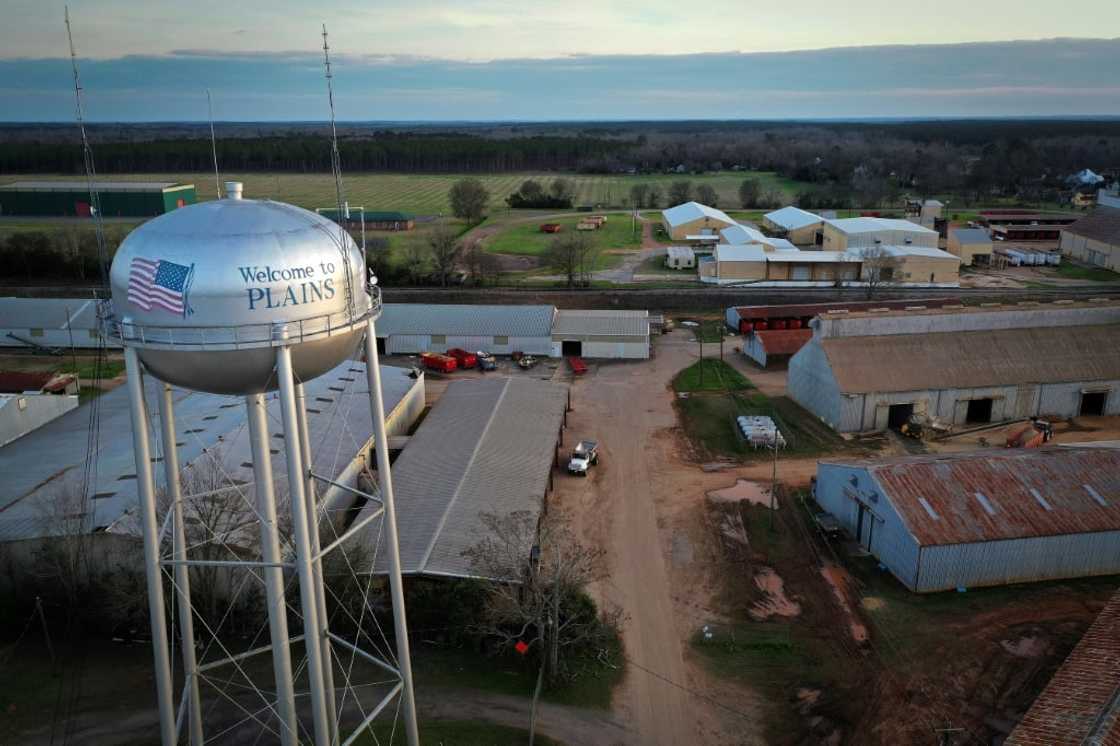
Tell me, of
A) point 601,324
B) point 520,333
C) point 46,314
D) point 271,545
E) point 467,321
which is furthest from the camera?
point 46,314

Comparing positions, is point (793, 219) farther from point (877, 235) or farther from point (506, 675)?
point (506, 675)

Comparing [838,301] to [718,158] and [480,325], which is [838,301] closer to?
[480,325]

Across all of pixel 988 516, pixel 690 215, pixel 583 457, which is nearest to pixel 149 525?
pixel 583 457

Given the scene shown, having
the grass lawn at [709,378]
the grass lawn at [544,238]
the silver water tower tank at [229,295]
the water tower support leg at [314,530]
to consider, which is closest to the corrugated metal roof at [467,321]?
the grass lawn at [709,378]

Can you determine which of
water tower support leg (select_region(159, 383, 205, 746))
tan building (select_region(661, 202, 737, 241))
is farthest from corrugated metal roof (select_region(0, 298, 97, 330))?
tan building (select_region(661, 202, 737, 241))

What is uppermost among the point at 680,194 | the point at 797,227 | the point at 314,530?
the point at 680,194

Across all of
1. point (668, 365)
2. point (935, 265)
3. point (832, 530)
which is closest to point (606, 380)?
point (668, 365)

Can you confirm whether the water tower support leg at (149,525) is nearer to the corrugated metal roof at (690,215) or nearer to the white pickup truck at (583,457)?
the white pickup truck at (583,457)
